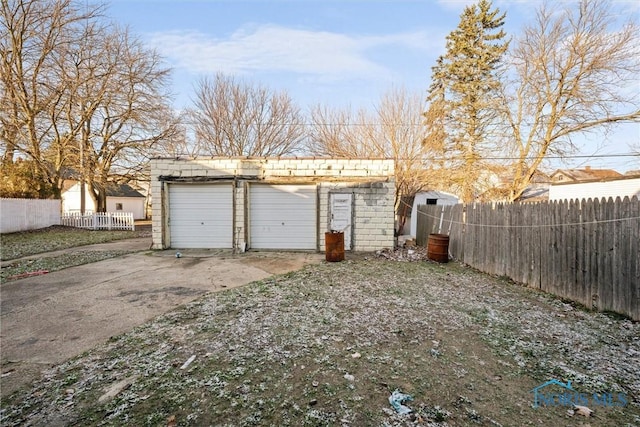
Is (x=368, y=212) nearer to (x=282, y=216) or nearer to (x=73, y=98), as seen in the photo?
(x=282, y=216)

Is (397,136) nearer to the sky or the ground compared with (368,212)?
nearer to the sky

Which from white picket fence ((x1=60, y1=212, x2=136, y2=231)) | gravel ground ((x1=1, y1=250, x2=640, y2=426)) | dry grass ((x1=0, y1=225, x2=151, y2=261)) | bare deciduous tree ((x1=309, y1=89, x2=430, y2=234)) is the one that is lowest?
gravel ground ((x1=1, y1=250, x2=640, y2=426))

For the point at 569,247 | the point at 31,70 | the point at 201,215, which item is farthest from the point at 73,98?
the point at 569,247

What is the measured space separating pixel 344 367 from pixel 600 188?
14.7 meters

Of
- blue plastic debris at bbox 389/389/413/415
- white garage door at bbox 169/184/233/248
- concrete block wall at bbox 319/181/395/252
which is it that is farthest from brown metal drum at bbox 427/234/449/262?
blue plastic debris at bbox 389/389/413/415

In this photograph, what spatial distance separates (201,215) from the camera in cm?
955

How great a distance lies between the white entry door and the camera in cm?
932

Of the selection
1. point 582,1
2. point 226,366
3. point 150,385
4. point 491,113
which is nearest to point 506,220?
point 226,366

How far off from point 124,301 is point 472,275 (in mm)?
6958

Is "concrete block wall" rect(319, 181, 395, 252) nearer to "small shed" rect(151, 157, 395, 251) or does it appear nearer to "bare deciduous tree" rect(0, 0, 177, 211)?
"small shed" rect(151, 157, 395, 251)

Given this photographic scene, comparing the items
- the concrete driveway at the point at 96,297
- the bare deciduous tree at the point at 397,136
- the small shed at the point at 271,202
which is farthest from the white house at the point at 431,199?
the concrete driveway at the point at 96,297

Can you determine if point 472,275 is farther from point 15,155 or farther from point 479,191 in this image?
point 15,155

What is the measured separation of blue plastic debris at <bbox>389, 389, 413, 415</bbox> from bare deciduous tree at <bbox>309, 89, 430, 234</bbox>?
12.5 m

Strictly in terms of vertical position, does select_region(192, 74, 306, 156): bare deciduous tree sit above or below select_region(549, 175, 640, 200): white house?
above
